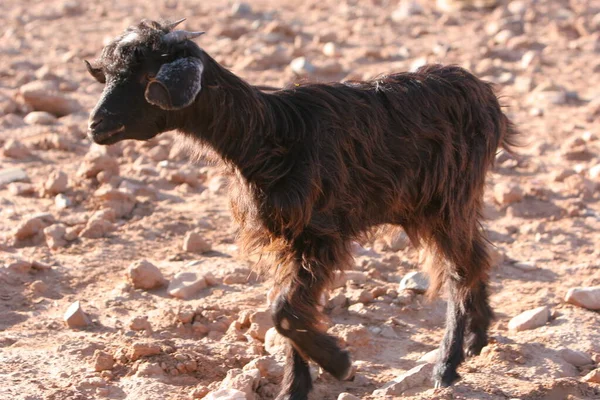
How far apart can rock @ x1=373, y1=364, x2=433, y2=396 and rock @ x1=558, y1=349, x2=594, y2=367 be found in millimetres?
883

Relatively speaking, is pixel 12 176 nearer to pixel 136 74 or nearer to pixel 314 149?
pixel 136 74

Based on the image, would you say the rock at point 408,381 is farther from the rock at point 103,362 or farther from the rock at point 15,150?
the rock at point 15,150

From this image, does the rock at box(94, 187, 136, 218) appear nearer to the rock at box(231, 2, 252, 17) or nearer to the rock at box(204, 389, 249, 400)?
the rock at box(204, 389, 249, 400)

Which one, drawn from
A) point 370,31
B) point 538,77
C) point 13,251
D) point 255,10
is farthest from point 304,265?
point 255,10

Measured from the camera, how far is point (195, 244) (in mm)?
7508

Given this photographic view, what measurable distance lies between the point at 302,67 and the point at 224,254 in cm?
470

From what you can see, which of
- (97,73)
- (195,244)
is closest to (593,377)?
(195,244)

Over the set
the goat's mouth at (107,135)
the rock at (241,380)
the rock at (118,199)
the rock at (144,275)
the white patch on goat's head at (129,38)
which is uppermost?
the white patch on goat's head at (129,38)

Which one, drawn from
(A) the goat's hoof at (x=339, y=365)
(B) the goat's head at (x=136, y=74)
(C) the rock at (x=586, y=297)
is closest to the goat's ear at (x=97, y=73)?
(B) the goat's head at (x=136, y=74)

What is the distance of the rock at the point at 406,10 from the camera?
48.4ft

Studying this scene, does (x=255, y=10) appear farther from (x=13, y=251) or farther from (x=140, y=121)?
(x=140, y=121)

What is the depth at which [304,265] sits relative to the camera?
541cm

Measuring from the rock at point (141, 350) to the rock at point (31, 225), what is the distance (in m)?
2.13

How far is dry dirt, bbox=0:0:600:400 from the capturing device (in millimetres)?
5863
